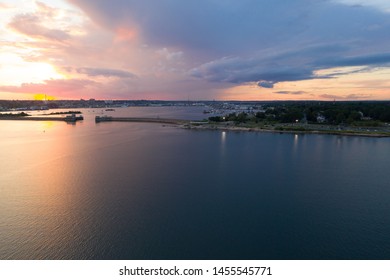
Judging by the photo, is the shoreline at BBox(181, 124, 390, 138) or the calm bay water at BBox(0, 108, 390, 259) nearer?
the calm bay water at BBox(0, 108, 390, 259)

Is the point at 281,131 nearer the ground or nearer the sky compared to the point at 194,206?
nearer the sky

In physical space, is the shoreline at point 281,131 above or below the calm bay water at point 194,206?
above

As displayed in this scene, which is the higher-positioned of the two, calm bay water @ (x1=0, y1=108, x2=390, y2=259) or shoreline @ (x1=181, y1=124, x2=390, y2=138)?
shoreline @ (x1=181, y1=124, x2=390, y2=138)

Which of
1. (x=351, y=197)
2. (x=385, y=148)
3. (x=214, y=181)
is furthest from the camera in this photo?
(x=385, y=148)

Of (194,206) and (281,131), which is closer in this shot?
(194,206)

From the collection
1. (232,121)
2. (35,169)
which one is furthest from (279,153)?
(232,121)

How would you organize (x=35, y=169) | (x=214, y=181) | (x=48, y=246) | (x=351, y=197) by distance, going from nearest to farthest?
(x=48, y=246) → (x=351, y=197) → (x=214, y=181) → (x=35, y=169)

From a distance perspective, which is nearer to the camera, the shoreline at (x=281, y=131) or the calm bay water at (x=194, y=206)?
the calm bay water at (x=194, y=206)

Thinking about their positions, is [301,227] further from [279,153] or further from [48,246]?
[279,153]
